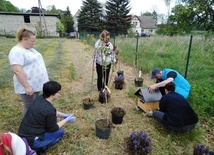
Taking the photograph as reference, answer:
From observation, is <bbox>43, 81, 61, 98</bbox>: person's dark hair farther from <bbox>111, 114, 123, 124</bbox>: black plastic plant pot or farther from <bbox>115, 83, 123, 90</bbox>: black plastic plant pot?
<bbox>115, 83, 123, 90</bbox>: black plastic plant pot

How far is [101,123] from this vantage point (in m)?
2.52

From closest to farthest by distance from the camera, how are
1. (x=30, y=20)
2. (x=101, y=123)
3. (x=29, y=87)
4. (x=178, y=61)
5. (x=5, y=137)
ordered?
(x=5, y=137) → (x=29, y=87) → (x=101, y=123) → (x=178, y=61) → (x=30, y=20)

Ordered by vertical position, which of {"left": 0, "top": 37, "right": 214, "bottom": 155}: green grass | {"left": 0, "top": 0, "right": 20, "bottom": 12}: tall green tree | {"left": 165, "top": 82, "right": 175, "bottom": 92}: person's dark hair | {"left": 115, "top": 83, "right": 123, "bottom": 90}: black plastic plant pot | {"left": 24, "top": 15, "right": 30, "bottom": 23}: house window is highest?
{"left": 0, "top": 0, "right": 20, "bottom": 12}: tall green tree

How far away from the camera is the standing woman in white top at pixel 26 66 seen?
2.03 metres

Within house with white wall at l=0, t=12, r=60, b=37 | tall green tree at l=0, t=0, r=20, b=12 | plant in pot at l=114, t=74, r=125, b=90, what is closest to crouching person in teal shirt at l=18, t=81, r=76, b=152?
plant in pot at l=114, t=74, r=125, b=90

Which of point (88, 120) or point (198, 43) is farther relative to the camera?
point (198, 43)

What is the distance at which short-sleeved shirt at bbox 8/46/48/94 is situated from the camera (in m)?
2.02

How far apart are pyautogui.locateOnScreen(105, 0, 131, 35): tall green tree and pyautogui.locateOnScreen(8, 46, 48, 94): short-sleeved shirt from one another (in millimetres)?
29809

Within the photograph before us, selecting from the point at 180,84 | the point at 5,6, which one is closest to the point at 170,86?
the point at 180,84

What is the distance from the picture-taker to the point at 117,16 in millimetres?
30625

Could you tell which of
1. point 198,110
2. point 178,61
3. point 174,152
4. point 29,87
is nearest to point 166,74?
point 198,110

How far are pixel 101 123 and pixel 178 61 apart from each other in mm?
4734

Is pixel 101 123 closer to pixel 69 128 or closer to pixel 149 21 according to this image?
pixel 69 128

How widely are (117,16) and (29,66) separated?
30.9 m
